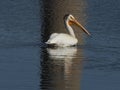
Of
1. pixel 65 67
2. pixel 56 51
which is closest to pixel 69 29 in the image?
pixel 56 51

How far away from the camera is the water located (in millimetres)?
13664

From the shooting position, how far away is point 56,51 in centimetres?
1678

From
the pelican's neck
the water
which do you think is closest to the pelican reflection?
the water

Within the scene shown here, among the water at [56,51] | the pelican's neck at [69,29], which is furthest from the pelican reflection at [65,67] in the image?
the pelican's neck at [69,29]

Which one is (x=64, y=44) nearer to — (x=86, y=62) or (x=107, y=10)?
(x=86, y=62)

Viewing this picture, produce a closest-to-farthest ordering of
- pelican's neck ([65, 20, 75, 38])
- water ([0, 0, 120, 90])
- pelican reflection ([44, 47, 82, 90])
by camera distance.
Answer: pelican reflection ([44, 47, 82, 90])
water ([0, 0, 120, 90])
pelican's neck ([65, 20, 75, 38])

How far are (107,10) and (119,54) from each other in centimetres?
687

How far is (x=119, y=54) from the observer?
53.1 feet

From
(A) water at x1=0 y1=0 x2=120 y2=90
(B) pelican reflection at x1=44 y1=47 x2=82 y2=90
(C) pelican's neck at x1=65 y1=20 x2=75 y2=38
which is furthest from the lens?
(C) pelican's neck at x1=65 y1=20 x2=75 y2=38

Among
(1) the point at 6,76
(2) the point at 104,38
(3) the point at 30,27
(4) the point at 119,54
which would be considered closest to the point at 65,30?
(3) the point at 30,27

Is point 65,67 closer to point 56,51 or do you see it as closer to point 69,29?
point 56,51

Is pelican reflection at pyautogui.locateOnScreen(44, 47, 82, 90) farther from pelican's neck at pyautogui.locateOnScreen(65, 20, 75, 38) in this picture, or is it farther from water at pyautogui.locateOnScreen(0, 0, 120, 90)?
pelican's neck at pyautogui.locateOnScreen(65, 20, 75, 38)

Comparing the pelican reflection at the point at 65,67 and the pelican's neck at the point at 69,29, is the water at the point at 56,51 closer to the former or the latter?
the pelican reflection at the point at 65,67

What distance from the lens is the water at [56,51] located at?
13664 mm
